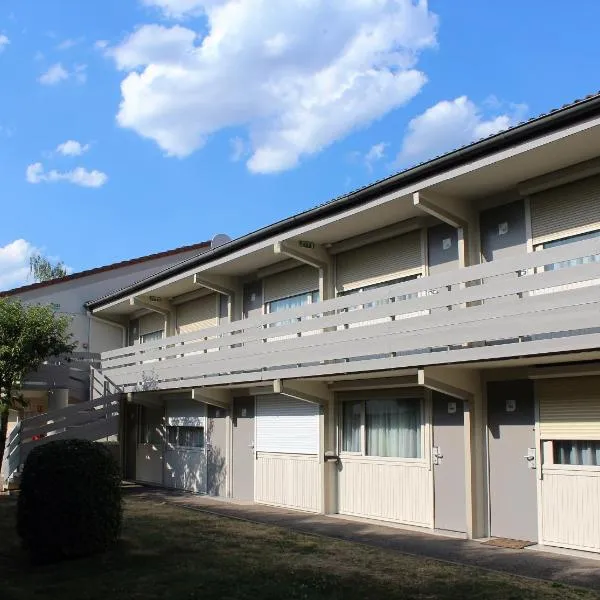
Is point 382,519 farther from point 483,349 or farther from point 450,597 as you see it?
point 450,597

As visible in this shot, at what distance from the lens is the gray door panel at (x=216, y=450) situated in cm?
1875

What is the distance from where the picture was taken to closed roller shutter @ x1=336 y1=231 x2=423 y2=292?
43.7ft

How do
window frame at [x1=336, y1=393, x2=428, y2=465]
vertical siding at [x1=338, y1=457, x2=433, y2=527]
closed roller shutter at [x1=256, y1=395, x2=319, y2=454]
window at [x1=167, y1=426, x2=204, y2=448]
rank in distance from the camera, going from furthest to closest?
window at [x1=167, y1=426, x2=204, y2=448]
closed roller shutter at [x1=256, y1=395, x2=319, y2=454]
window frame at [x1=336, y1=393, x2=428, y2=465]
vertical siding at [x1=338, y1=457, x2=433, y2=527]

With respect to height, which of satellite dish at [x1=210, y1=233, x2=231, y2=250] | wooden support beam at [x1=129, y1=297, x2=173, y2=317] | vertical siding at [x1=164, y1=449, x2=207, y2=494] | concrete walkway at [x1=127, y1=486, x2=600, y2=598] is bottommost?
concrete walkway at [x1=127, y1=486, x2=600, y2=598]

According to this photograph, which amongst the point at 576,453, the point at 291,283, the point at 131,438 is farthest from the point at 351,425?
the point at 131,438

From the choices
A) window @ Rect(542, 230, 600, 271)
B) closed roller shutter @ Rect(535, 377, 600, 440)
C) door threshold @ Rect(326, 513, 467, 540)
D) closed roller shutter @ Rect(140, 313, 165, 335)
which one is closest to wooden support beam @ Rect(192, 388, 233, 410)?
door threshold @ Rect(326, 513, 467, 540)

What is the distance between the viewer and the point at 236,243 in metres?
16.1

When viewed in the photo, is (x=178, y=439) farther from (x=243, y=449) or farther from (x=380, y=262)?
(x=380, y=262)

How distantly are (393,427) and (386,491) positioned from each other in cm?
119

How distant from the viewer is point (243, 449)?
1812 cm

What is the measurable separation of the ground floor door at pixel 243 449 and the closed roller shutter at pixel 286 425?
0.43m

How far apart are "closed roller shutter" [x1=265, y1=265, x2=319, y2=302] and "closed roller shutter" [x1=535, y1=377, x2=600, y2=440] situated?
19.6 ft

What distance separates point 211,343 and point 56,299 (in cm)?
1025

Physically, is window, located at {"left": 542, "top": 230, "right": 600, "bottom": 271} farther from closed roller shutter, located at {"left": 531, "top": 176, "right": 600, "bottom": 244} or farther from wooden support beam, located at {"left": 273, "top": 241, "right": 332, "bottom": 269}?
wooden support beam, located at {"left": 273, "top": 241, "right": 332, "bottom": 269}
